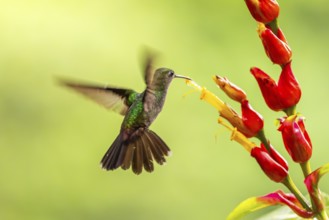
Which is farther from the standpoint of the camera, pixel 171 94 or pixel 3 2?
pixel 3 2

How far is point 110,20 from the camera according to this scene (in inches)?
162

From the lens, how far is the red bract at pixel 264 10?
1164 mm

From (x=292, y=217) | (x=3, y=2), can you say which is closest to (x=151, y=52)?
(x=292, y=217)

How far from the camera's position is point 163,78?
1475 mm

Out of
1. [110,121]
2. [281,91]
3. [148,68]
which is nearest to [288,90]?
[281,91]

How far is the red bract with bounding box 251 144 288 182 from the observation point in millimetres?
1215

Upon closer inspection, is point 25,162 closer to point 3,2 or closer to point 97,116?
point 97,116

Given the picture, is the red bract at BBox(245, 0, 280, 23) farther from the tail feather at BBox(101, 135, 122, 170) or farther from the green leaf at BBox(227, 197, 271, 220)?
the tail feather at BBox(101, 135, 122, 170)

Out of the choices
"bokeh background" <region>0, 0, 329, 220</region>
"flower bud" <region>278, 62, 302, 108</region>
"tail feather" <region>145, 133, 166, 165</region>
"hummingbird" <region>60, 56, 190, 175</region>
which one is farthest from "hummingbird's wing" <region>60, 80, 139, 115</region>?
"bokeh background" <region>0, 0, 329, 220</region>

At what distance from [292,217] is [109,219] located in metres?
2.37

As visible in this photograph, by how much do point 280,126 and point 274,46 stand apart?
13cm

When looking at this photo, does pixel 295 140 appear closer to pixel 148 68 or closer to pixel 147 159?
pixel 148 68

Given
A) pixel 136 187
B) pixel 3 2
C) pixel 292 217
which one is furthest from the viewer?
pixel 3 2

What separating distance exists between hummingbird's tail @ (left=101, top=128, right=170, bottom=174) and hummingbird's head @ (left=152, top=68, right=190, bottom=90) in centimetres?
19
